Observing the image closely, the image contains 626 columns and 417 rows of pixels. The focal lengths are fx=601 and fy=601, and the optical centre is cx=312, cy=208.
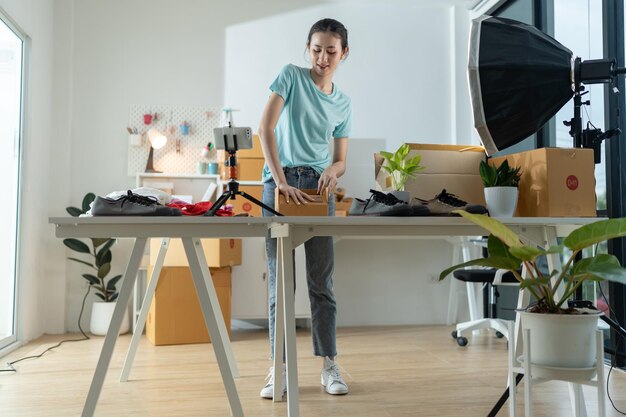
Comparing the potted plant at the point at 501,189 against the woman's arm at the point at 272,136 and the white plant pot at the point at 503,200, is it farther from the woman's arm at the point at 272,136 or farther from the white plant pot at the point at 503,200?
the woman's arm at the point at 272,136

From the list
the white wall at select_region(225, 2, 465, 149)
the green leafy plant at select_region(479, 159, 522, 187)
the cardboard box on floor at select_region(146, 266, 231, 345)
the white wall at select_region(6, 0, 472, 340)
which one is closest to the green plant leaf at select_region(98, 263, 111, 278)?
the white wall at select_region(6, 0, 472, 340)

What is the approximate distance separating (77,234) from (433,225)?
3.51 feet

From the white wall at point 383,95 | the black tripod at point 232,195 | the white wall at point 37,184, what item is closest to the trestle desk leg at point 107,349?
the black tripod at point 232,195

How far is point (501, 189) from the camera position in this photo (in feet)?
6.67

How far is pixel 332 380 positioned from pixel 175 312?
159 centimetres

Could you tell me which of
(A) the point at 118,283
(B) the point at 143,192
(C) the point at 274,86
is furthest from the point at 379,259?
(B) the point at 143,192

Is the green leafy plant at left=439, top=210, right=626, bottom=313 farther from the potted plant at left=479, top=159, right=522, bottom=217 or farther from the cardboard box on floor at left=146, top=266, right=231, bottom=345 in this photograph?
the cardboard box on floor at left=146, top=266, right=231, bottom=345

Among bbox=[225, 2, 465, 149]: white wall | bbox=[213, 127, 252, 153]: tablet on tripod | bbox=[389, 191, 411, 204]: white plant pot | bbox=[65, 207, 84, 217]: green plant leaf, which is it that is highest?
bbox=[225, 2, 465, 149]: white wall

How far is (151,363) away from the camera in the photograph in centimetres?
316

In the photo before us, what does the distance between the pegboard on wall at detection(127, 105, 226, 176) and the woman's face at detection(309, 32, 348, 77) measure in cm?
230

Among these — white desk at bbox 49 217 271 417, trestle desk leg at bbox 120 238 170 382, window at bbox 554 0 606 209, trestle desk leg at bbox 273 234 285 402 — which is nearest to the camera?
white desk at bbox 49 217 271 417

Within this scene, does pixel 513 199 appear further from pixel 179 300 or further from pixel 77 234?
pixel 179 300

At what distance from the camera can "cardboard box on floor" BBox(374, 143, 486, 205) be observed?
7.39ft

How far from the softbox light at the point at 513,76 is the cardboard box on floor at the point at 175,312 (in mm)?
2672
